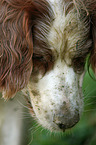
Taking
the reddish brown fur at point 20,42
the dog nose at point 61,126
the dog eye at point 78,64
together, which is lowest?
the dog nose at point 61,126

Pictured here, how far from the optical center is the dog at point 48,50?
264cm

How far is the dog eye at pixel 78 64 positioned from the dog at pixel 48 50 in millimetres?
12

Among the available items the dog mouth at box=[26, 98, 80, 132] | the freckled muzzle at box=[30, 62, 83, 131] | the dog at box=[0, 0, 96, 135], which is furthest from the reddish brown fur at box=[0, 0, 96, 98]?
the dog mouth at box=[26, 98, 80, 132]

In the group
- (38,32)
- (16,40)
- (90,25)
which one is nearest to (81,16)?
(90,25)

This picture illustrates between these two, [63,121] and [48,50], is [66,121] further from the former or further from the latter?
[48,50]

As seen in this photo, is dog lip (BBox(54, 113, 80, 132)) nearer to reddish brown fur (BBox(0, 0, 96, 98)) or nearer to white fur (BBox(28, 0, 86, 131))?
white fur (BBox(28, 0, 86, 131))

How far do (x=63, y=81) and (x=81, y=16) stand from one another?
0.52m

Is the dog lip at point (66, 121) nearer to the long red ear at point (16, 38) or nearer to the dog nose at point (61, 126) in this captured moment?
the dog nose at point (61, 126)

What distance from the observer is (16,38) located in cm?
262

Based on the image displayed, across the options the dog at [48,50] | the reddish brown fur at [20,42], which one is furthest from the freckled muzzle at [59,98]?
the reddish brown fur at [20,42]

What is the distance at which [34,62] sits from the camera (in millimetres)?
2773

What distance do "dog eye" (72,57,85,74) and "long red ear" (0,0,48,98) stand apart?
1.25 feet

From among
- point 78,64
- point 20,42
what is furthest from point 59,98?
point 20,42

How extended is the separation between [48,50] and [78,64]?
0.33 metres
